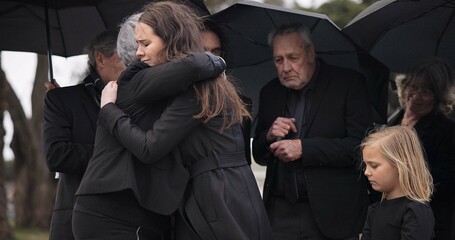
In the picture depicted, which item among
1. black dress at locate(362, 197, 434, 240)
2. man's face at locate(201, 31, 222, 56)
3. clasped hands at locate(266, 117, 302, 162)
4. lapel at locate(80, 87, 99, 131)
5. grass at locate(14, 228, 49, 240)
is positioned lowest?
grass at locate(14, 228, 49, 240)

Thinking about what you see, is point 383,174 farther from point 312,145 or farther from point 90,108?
point 90,108

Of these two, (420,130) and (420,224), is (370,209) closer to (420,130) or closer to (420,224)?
(420,224)

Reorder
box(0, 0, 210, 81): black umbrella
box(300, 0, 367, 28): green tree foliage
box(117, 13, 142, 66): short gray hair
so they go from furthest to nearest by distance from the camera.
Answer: box(300, 0, 367, 28): green tree foliage
box(0, 0, 210, 81): black umbrella
box(117, 13, 142, 66): short gray hair

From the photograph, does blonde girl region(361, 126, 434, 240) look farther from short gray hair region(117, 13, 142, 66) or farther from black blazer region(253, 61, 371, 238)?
short gray hair region(117, 13, 142, 66)

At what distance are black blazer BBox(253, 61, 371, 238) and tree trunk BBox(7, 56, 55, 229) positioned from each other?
36.5 feet

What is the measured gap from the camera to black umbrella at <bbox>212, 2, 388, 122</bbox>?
559 cm

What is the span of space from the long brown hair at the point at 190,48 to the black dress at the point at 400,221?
0.92m

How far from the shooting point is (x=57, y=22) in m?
6.17

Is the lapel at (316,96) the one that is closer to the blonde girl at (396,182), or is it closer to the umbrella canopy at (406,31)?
the umbrella canopy at (406,31)

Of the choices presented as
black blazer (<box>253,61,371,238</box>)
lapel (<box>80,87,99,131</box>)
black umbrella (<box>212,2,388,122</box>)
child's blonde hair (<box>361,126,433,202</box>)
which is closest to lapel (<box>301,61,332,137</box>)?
black blazer (<box>253,61,371,238</box>)

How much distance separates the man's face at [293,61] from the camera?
528cm

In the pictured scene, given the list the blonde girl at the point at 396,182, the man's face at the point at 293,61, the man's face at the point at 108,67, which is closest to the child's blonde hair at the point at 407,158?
the blonde girl at the point at 396,182

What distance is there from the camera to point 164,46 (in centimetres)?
414

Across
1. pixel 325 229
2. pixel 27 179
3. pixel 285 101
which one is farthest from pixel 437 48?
pixel 27 179
